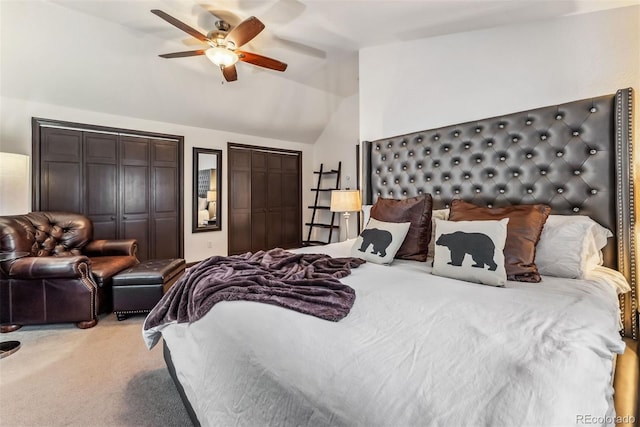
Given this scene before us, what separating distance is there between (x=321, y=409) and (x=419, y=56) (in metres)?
3.07

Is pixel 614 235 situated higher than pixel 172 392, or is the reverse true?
pixel 614 235

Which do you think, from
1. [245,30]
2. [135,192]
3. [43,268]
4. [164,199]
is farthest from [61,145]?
[245,30]

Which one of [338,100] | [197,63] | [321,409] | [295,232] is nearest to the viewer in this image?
[321,409]

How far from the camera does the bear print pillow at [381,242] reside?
2.07 metres

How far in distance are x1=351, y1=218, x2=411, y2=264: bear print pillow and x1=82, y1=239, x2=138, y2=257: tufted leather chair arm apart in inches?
110

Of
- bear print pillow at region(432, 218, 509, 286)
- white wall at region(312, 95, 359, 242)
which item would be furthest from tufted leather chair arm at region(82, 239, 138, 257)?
bear print pillow at region(432, 218, 509, 286)

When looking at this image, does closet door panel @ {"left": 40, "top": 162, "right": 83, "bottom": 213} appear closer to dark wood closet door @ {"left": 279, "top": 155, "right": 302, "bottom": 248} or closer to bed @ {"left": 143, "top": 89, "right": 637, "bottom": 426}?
dark wood closet door @ {"left": 279, "top": 155, "right": 302, "bottom": 248}

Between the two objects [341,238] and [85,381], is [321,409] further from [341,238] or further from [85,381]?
[341,238]

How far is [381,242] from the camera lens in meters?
2.11

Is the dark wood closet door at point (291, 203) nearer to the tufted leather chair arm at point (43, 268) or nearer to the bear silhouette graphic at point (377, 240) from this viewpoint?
the tufted leather chair arm at point (43, 268)

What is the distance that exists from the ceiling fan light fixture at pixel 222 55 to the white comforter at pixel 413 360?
7.74 feet

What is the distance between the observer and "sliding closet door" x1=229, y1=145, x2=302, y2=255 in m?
5.33

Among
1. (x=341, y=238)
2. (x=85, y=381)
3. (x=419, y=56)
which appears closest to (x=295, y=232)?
(x=341, y=238)

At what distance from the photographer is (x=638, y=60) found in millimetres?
1820
